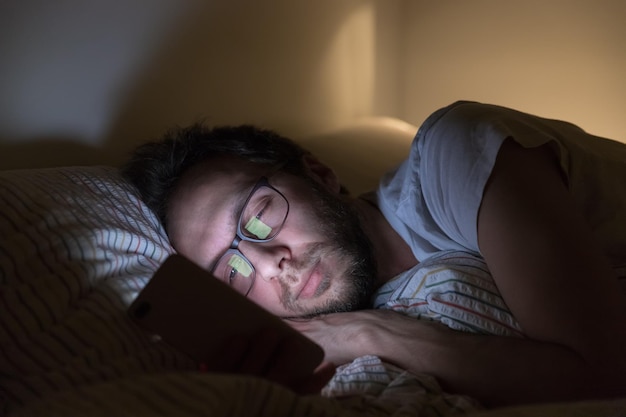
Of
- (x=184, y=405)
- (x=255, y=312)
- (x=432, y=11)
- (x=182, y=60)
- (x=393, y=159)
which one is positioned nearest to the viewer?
(x=184, y=405)

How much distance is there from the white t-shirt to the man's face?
4.6 inches

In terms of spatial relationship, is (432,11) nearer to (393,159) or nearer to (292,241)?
(393,159)

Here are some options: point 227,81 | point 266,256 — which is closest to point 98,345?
point 266,256

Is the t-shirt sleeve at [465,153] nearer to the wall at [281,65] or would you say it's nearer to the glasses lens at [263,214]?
the glasses lens at [263,214]

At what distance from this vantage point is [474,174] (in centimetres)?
84

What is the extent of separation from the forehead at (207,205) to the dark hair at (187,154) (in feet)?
A: 0.09

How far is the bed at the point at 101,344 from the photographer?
1.52ft

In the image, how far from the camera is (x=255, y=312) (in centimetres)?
64

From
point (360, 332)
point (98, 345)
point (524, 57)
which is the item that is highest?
point (524, 57)

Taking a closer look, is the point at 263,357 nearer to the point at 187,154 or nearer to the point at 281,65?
the point at 187,154

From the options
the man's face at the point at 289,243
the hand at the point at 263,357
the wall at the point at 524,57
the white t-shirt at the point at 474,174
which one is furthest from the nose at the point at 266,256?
the wall at the point at 524,57

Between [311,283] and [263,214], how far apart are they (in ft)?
0.49

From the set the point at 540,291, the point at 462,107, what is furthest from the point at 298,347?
the point at 462,107

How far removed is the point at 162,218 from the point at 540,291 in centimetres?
67
